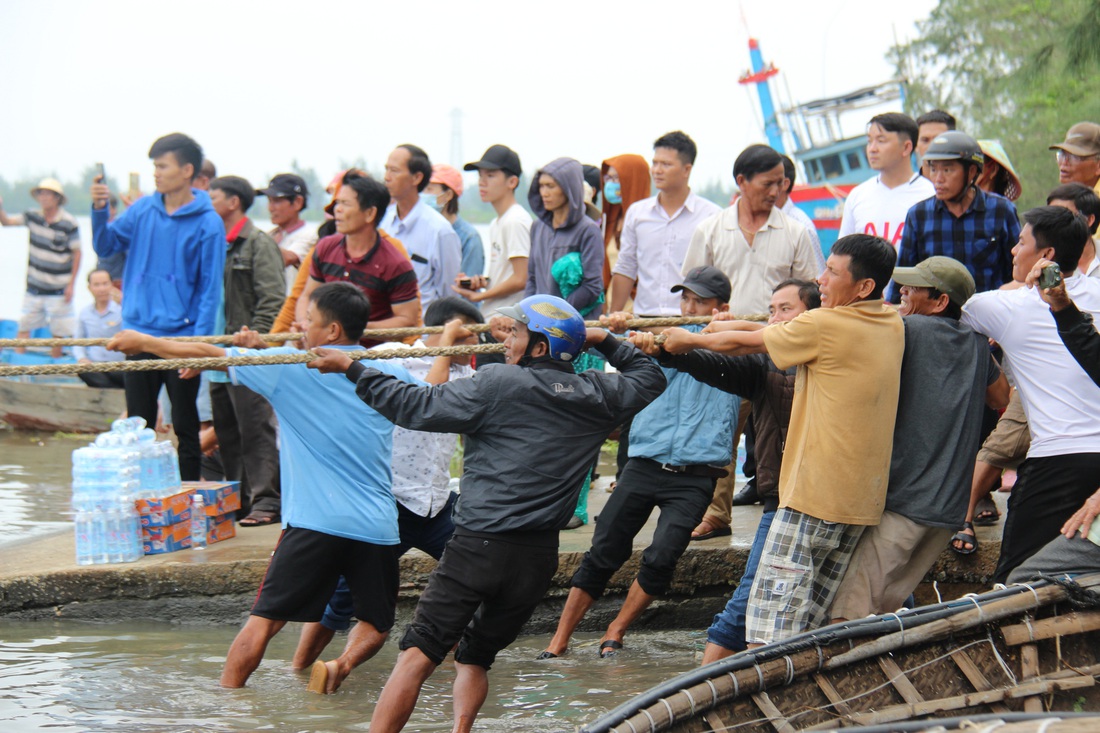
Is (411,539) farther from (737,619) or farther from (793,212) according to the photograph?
(793,212)

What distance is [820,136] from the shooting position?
22.6m

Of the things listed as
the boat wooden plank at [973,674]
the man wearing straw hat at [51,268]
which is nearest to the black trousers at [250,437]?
the boat wooden plank at [973,674]

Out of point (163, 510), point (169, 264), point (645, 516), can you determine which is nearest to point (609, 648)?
point (645, 516)

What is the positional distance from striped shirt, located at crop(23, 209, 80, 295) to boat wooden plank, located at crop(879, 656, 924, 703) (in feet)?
33.4

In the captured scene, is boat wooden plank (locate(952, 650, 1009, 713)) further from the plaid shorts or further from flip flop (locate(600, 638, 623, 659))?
flip flop (locate(600, 638, 623, 659))

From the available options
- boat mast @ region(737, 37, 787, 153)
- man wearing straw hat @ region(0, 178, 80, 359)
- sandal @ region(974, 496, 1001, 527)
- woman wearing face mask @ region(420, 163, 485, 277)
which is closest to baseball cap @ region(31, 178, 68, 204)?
man wearing straw hat @ region(0, 178, 80, 359)

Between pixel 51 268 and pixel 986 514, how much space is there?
9.61m

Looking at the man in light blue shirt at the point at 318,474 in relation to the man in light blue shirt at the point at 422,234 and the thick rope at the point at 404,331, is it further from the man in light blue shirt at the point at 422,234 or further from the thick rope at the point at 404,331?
the man in light blue shirt at the point at 422,234

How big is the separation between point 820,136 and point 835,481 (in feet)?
63.7

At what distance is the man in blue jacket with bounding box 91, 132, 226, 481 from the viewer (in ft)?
22.1

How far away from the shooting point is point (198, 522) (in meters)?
6.50

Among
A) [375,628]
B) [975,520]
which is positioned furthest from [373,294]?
[975,520]

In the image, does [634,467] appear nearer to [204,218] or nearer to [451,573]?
[451,573]

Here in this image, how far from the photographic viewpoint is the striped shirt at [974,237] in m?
5.71
